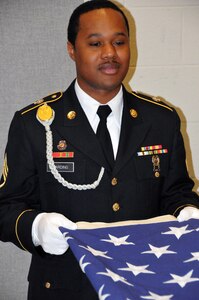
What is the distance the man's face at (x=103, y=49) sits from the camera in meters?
1.33

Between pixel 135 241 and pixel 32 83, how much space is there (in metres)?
1.13

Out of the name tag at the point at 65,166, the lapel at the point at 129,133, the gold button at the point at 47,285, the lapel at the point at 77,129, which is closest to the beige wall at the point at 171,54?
the lapel at the point at 129,133

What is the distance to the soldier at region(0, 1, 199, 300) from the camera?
1352 mm

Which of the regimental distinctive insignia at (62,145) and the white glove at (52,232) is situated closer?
the white glove at (52,232)

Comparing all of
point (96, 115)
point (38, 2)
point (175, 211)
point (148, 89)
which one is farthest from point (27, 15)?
point (175, 211)

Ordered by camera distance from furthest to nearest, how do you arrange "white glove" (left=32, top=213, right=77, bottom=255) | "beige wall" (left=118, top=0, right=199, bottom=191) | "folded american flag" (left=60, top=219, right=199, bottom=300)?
"beige wall" (left=118, top=0, right=199, bottom=191)
"white glove" (left=32, top=213, right=77, bottom=255)
"folded american flag" (left=60, top=219, right=199, bottom=300)

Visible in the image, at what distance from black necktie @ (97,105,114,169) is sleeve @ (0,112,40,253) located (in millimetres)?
222

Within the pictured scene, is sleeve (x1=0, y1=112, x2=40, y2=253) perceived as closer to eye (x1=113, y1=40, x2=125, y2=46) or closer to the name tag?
the name tag

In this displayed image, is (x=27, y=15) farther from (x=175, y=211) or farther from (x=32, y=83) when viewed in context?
(x=175, y=211)

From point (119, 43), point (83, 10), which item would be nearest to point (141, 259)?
point (119, 43)

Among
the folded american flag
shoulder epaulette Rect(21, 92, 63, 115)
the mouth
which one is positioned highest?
the mouth

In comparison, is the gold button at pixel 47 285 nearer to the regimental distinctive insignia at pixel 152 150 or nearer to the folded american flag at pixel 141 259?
the folded american flag at pixel 141 259

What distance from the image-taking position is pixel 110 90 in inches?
55.2

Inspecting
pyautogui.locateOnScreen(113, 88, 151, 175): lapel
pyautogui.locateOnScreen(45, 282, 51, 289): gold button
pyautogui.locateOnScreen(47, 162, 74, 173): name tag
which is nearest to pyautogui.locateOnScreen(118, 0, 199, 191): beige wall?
pyautogui.locateOnScreen(113, 88, 151, 175): lapel
